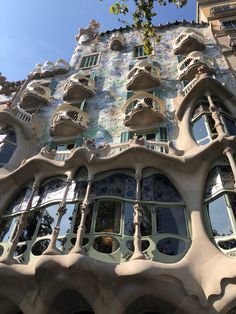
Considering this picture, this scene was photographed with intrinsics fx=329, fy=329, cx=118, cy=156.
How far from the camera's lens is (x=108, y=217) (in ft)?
34.2

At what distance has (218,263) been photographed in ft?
28.8

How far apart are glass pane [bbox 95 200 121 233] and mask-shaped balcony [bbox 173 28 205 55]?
1291cm

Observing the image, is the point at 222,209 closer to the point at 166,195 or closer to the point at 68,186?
the point at 166,195

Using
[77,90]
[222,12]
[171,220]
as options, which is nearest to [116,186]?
[171,220]

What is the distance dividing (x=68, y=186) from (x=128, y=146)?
266 cm

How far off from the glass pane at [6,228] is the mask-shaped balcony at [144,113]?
677 centimetres

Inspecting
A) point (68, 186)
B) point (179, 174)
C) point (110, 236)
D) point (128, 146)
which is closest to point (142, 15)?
point (128, 146)

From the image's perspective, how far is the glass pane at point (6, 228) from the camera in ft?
37.3

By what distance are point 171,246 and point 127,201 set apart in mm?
2046

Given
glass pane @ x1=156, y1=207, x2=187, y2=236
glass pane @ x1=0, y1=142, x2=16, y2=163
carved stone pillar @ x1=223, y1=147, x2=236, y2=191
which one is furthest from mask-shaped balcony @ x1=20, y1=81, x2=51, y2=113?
carved stone pillar @ x1=223, y1=147, x2=236, y2=191

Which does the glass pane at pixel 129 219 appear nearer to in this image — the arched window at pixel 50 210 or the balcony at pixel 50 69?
the arched window at pixel 50 210

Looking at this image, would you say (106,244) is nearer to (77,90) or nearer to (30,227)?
(30,227)

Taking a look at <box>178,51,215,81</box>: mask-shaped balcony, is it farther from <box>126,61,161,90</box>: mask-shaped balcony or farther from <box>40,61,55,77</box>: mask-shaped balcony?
<box>40,61,55,77</box>: mask-shaped balcony

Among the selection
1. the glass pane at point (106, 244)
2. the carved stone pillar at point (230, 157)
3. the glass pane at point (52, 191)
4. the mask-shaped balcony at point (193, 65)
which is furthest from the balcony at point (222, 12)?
the glass pane at point (106, 244)
